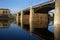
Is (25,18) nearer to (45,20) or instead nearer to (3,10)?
(45,20)

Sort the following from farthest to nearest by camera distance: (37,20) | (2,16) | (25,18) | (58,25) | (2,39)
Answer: (2,16)
(25,18)
(37,20)
(58,25)
(2,39)

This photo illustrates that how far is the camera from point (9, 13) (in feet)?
538

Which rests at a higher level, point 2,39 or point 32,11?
point 32,11

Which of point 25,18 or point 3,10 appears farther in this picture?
point 3,10

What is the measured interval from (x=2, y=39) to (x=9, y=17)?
138232 mm

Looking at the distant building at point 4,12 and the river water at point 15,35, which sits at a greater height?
the distant building at point 4,12

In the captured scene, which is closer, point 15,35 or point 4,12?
point 15,35

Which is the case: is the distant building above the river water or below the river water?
above

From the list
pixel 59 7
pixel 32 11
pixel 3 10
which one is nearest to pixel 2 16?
pixel 3 10

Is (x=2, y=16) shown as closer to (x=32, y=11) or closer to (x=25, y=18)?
(x=25, y=18)

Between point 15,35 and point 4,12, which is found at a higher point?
point 4,12

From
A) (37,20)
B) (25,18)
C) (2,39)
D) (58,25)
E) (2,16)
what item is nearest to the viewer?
(2,39)

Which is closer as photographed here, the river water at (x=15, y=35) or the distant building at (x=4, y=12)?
the river water at (x=15, y=35)

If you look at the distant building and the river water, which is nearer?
the river water
